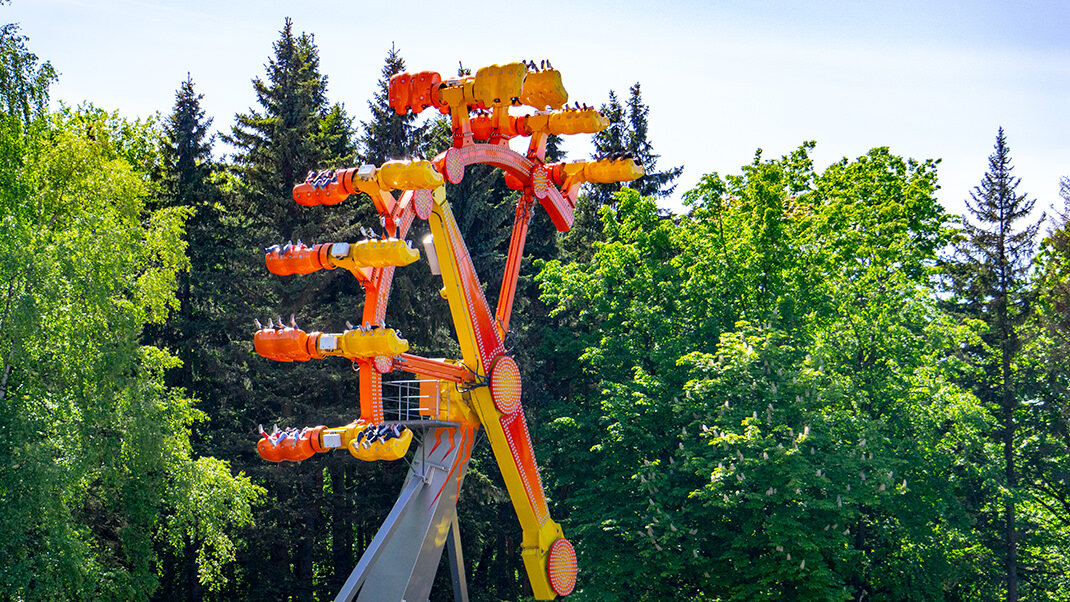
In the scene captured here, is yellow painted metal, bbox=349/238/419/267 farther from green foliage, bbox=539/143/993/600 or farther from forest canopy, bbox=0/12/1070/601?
green foliage, bbox=539/143/993/600

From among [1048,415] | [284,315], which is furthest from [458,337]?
[1048,415]

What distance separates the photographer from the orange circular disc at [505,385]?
1812 cm

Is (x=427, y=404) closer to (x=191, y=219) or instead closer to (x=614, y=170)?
(x=614, y=170)

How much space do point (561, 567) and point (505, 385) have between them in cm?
353

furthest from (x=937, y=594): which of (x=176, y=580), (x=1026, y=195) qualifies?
(x=176, y=580)

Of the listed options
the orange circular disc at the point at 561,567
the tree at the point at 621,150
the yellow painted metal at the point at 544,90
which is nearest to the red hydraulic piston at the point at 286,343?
the yellow painted metal at the point at 544,90

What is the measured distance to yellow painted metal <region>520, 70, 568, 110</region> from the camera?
59.2 ft

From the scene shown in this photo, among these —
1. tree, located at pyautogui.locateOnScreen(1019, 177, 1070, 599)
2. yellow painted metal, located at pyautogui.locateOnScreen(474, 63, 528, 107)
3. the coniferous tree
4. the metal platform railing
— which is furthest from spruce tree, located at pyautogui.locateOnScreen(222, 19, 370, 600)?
tree, located at pyautogui.locateOnScreen(1019, 177, 1070, 599)

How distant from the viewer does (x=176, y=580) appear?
29.0 metres

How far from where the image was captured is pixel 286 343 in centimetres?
1570

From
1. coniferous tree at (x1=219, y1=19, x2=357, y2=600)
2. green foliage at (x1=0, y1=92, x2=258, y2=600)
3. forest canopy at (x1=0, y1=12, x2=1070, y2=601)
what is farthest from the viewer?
coniferous tree at (x1=219, y1=19, x2=357, y2=600)

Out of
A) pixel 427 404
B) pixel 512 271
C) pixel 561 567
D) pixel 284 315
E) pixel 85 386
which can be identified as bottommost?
pixel 561 567

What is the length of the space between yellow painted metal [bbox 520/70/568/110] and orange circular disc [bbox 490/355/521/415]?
4301 millimetres

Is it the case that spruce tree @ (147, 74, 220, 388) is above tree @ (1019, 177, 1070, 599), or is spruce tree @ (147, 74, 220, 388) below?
above
